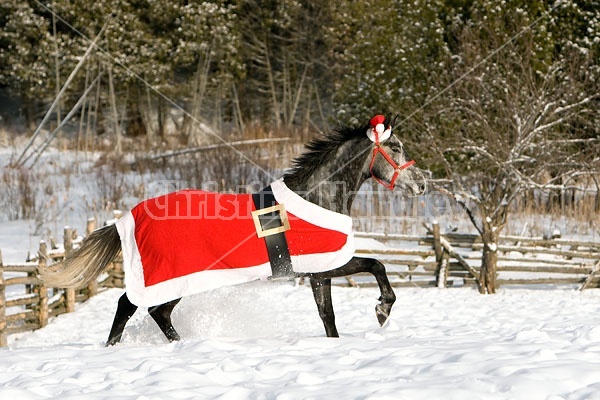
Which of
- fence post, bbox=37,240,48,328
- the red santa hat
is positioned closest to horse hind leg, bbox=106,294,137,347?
the red santa hat

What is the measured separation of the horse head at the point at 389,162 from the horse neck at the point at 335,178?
87 millimetres

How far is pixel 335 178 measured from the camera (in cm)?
543

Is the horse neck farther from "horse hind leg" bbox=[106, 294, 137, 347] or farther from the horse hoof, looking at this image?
"horse hind leg" bbox=[106, 294, 137, 347]

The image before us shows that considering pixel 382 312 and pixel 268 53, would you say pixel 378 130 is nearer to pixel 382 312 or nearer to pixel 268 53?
pixel 382 312

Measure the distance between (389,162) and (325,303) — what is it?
1.18 m

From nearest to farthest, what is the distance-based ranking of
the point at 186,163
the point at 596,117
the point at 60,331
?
1. the point at 60,331
2. the point at 596,117
3. the point at 186,163

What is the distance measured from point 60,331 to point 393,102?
382 inches

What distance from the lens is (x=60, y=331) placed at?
862 cm

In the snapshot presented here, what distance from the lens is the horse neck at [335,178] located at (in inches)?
212

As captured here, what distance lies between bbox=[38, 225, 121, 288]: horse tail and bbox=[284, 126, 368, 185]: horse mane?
4.89 feet

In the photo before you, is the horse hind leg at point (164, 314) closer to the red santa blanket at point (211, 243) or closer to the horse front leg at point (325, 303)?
the red santa blanket at point (211, 243)

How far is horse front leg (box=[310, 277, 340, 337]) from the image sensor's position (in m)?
5.43

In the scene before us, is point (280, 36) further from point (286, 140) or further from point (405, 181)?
point (405, 181)

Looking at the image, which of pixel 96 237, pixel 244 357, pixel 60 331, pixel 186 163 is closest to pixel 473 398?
pixel 244 357
